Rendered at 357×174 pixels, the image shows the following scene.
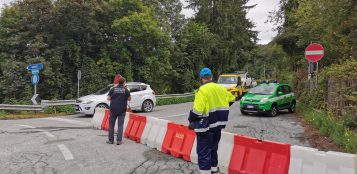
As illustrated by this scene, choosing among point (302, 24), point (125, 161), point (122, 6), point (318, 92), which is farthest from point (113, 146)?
point (122, 6)

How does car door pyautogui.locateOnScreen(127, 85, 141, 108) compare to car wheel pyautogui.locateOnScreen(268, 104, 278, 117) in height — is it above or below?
above

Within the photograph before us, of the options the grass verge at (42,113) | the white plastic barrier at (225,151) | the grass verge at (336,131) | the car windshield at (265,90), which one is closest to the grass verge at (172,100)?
the grass verge at (42,113)

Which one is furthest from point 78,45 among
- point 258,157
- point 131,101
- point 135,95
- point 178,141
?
point 258,157

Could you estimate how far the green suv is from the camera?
16391mm

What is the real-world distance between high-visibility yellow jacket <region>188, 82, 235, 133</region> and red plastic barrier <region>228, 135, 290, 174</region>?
67cm

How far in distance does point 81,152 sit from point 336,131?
21.8 ft

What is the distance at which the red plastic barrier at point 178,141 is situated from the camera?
25.3ft

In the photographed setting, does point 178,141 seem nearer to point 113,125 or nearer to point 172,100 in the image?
point 113,125

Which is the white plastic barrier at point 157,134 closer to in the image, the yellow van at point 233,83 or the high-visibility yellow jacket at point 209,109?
the high-visibility yellow jacket at point 209,109

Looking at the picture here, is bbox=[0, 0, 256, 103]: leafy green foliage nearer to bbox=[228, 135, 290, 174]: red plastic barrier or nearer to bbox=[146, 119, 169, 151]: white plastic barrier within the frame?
bbox=[146, 119, 169, 151]: white plastic barrier

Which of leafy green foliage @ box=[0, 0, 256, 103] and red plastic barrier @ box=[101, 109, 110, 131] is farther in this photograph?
leafy green foliage @ box=[0, 0, 256, 103]

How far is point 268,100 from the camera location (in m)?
16.4

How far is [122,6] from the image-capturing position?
26.9 metres

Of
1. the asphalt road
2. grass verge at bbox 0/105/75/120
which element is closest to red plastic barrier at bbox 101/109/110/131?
the asphalt road
